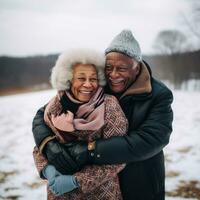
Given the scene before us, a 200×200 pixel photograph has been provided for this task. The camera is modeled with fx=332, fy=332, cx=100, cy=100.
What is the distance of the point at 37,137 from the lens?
7.65 ft

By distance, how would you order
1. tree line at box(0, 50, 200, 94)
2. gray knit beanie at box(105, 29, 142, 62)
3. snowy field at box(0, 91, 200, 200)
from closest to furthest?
gray knit beanie at box(105, 29, 142, 62), snowy field at box(0, 91, 200, 200), tree line at box(0, 50, 200, 94)

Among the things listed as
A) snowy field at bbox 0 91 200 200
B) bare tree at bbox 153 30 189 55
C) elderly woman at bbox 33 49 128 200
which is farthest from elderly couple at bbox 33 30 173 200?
bare tree at bbox 153 30 189 55

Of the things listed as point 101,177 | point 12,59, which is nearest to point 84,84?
point 101,177

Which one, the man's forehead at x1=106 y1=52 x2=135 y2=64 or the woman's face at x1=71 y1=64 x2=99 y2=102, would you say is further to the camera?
the man's forehead at x1=106 y1=52 x2=135 y2=64

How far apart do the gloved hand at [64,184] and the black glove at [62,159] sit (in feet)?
0.19

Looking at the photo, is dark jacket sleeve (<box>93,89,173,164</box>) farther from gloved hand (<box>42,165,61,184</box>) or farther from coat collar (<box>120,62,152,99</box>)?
gloved hand (<box>42,165,61,184</box>)

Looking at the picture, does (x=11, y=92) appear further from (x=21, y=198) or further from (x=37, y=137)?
(x=37, y=137)

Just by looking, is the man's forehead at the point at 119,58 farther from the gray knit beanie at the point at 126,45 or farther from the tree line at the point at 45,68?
the tree line at the point at 45,68

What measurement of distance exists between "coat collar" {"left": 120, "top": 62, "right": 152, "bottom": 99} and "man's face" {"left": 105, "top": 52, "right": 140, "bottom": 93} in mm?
72

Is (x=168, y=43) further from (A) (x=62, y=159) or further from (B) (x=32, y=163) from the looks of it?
(A) (x=62, y=159)

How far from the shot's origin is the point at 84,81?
7.43 feet

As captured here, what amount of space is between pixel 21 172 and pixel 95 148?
161 inches

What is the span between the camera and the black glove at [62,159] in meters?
2.12

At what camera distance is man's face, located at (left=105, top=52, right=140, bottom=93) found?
2.37m
